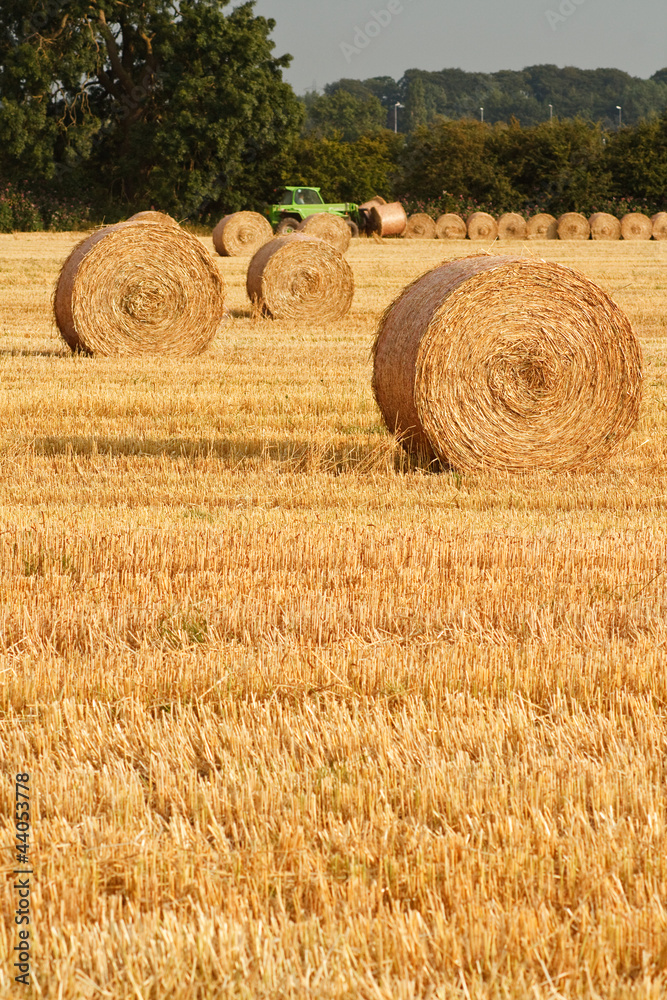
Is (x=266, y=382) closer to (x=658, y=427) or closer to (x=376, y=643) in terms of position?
(x=658, y=427)

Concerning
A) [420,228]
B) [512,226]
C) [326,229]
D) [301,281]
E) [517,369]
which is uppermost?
[512,226]

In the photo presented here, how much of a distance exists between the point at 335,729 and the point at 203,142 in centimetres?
3846

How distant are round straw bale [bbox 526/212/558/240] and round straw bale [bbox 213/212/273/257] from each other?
13.5m

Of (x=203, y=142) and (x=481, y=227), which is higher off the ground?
(x=203, y=142)

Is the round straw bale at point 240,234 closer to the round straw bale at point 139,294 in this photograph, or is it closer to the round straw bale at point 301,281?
the round straw bale at point 301,281

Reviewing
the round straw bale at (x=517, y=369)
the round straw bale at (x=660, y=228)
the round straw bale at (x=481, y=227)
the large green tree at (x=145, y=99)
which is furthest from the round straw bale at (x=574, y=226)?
the round straw bale at (x=517, y=369)

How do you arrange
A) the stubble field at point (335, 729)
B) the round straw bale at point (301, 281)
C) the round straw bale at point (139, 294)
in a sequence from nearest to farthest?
the stubble field at point (335, 729)
the round straw bale at point (139, 294)
the round straw bale at point (301, 281)

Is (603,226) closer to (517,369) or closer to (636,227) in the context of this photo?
(636,227)

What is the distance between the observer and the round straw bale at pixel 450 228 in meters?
41.1

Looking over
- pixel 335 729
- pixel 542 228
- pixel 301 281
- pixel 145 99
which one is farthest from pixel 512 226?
pixel 335 729

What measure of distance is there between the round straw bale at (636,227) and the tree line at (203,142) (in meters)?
3.10

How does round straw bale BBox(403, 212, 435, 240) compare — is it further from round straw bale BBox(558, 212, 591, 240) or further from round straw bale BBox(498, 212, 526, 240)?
round straw bale BBox(558, 212, 591, 240)

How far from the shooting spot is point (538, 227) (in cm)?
4138

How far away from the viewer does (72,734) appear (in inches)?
129
